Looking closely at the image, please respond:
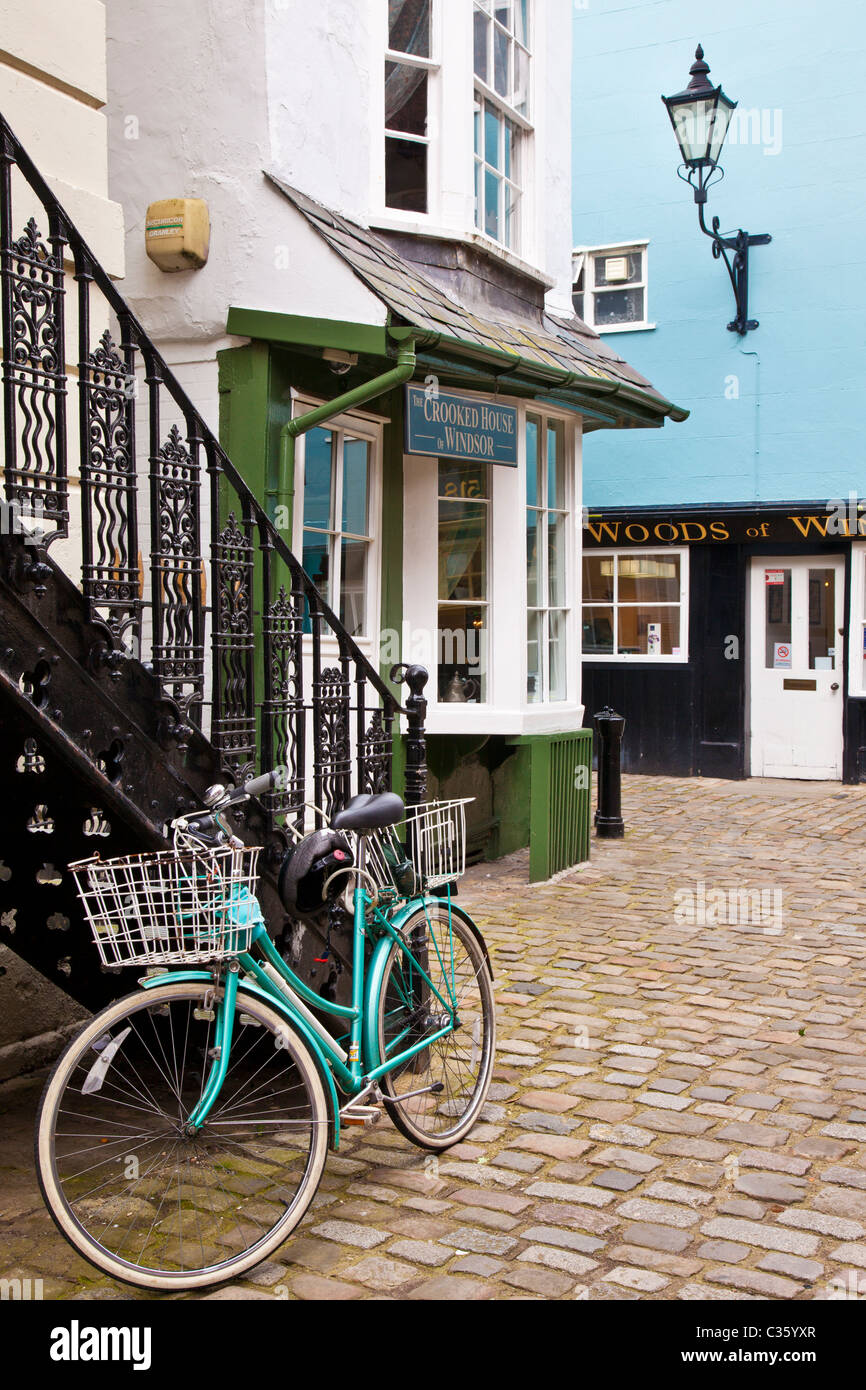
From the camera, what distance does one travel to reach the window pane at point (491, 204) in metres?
8.34

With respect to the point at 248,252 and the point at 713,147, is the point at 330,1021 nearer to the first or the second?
the point at 248,252

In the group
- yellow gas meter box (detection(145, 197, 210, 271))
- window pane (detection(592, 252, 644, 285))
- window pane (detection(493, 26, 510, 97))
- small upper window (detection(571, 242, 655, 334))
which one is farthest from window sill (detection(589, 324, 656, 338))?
yellow gas meter box (detection(145, 197, 210, 271))

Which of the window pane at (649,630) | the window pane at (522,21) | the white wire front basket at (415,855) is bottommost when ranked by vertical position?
the white wire front basket at (415,855)

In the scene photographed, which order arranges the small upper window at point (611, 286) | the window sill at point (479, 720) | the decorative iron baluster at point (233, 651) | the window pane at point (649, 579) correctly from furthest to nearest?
the small upper window at point (611, 286)
the window pane at point (649, 579)
the window sill at point (479, 720)
the decorative iron baluster at point (233, 651)

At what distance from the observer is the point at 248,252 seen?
659 centimetres

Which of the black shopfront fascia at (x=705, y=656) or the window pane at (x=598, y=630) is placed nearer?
the black shopfront fascia at (x=705, y=656)

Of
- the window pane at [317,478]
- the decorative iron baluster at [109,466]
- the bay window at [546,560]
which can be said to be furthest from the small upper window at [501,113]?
the decorative iron baluster at [109,466]

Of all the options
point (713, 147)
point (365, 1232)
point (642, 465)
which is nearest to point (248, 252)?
point (365, 1232)

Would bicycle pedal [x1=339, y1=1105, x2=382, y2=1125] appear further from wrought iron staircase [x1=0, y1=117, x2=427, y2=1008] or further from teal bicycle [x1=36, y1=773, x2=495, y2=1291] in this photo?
wrought iron staircase [x1=0, y1=117, x2=427, y2=1008]

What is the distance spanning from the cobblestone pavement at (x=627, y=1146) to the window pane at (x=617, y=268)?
28.2 ft

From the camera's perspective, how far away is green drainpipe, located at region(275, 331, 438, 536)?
6254 millimetres

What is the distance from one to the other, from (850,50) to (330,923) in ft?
38.9

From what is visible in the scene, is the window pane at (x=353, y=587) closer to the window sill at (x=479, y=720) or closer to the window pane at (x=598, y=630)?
the window sill at (x=479, y=720)

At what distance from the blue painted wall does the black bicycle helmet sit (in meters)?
10.4
